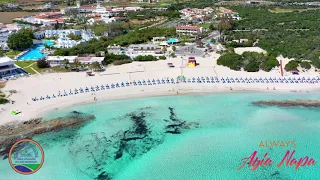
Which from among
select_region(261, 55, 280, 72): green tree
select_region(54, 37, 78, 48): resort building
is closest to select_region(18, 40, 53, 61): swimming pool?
select_region(54, 37, 78, 48): resort building

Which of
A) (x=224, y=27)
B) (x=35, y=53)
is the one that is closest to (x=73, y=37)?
(x=35, y=53)

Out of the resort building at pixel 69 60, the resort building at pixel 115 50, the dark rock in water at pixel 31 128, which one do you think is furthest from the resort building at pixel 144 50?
the dark rock in water at pixel 31 128

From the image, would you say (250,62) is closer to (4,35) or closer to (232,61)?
(232,61)

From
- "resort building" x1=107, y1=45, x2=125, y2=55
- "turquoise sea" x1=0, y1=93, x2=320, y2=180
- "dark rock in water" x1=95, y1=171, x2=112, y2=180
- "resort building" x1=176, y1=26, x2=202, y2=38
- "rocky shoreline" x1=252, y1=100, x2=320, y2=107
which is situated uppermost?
"resort building" x1=176, y1=26, x2=202, y2=38

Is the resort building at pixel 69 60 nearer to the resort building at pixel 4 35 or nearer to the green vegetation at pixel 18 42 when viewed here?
the green vegetation at pixel 18 42

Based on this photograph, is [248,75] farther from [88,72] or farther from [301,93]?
[88,72]

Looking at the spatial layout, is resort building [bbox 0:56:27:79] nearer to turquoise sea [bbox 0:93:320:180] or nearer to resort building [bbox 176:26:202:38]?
turquoise sea [bbox 0:93:320:180]
